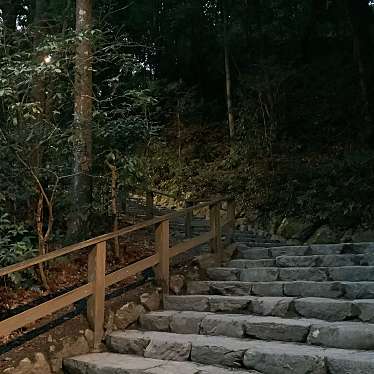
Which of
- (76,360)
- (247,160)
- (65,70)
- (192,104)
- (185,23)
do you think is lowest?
(76,360)

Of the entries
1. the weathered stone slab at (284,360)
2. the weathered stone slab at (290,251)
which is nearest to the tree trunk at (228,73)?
the weathered stone slab at (290,251)

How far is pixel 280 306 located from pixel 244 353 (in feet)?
2.85

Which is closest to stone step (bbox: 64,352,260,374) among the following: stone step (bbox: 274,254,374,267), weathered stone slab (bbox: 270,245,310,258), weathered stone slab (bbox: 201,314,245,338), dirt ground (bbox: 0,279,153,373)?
dirt ground (bbox: 0,279,153,373)

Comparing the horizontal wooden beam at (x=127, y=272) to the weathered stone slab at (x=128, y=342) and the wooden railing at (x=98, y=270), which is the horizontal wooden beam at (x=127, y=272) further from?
the weathered stone slab at (x=128, y=342)

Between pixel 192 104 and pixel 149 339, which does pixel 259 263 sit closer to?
pixel 149 339

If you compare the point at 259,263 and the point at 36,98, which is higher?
the point at 36,98

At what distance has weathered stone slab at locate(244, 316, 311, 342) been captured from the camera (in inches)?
140

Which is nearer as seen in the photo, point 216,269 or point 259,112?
point 216,269

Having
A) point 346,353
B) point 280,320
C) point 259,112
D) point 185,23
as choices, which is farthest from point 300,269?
point 185,23

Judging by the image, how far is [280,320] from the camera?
380 cm

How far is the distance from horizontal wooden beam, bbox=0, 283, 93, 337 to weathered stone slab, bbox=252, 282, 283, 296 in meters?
1.79

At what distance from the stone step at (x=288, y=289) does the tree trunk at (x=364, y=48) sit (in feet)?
21.6

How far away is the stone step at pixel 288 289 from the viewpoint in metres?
4.16

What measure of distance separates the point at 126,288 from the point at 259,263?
1.79m
